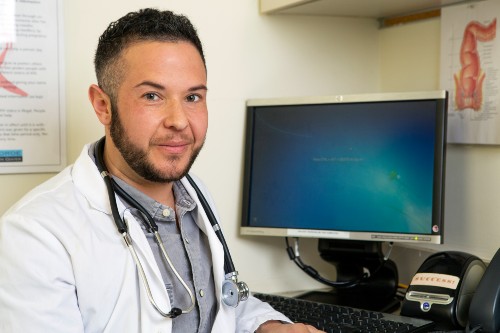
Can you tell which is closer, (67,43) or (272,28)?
(67,43)

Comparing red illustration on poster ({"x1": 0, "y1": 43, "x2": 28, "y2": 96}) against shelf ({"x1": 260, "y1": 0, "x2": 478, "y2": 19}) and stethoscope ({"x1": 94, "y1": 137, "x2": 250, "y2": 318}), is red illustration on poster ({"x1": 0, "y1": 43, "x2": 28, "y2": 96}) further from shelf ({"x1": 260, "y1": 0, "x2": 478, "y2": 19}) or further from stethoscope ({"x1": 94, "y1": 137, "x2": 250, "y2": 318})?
shelf ({"x1": 260, "y1": 0, "x2": 478, "y2": 19})

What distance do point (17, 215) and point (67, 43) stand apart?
61 cm

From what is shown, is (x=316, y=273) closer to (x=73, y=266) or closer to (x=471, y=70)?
(x=471, y=70)

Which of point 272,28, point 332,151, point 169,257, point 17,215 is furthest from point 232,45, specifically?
point 17,215

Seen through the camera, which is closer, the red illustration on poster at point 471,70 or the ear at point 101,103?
the ear at point 101,103

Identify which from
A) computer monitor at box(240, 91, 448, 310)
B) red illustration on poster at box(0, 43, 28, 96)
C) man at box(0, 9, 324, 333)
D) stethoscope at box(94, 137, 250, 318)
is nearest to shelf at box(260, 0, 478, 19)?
computer monitor at box(240, 91, 448, 310)

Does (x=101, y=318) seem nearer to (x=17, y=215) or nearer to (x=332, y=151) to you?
(x=17, y=215)

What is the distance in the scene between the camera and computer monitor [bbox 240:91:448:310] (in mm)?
1706

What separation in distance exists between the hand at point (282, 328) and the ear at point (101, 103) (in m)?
0.53

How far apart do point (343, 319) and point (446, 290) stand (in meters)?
0.23

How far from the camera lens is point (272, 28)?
196cm

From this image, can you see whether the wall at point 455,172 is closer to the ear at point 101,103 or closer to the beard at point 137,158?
the beard at point 137,158

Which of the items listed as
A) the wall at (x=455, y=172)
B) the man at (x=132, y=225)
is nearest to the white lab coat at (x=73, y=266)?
the man at (x=132, y=225)

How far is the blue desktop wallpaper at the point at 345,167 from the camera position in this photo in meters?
1.72
